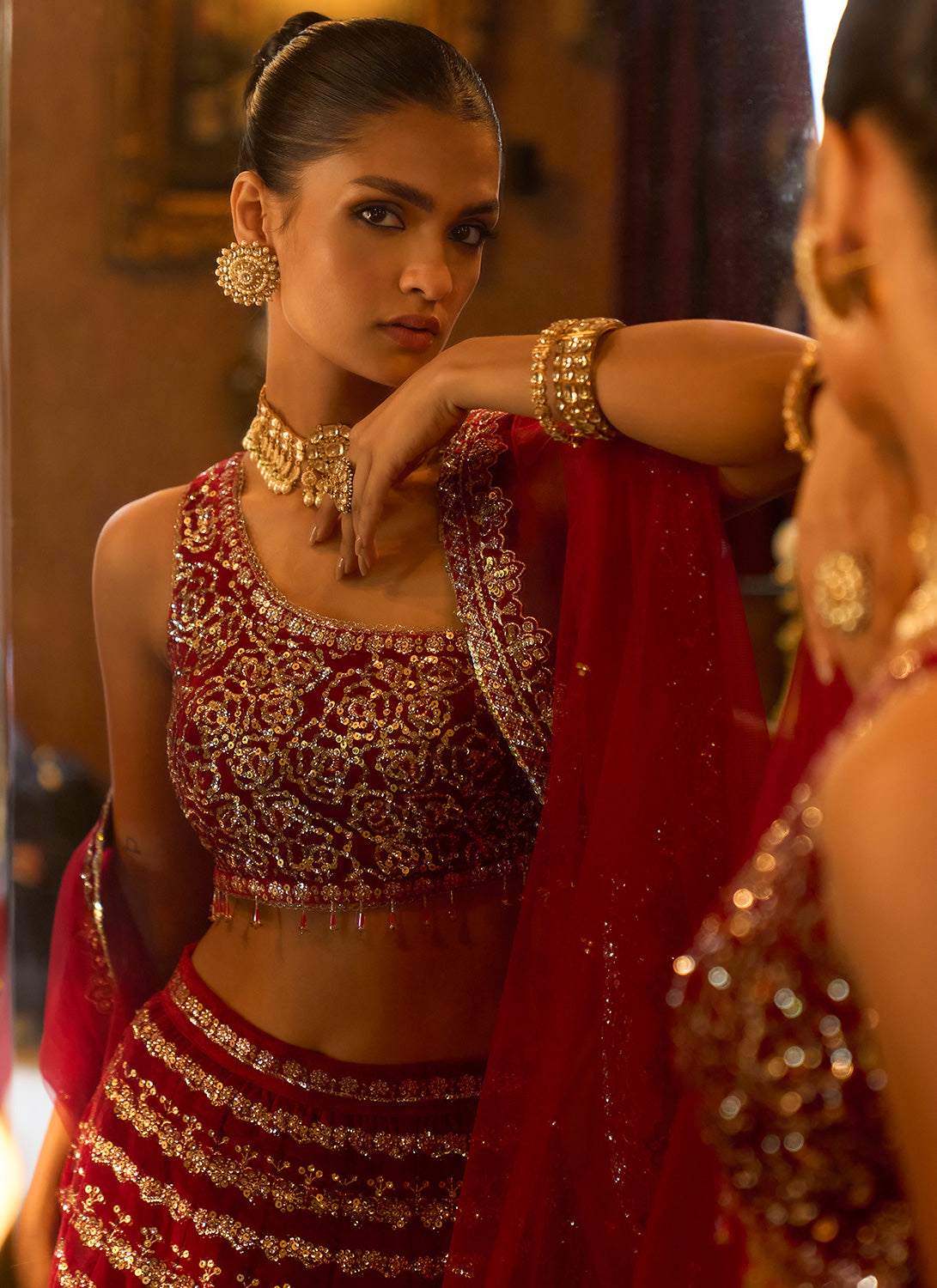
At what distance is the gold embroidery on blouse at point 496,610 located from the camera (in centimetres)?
96

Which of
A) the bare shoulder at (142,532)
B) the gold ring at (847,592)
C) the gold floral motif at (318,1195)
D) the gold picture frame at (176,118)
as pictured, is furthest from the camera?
the gold picture frame at (176,118)

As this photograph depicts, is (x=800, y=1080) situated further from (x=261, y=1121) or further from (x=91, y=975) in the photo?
(x=91, y=975)

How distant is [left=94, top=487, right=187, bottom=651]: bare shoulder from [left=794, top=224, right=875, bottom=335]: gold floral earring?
2.48ft

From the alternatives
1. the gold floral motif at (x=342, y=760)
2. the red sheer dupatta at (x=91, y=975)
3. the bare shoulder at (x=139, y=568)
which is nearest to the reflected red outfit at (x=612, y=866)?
the gold floral motif at (x=342, y=760)

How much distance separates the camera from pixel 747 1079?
19.3 inches

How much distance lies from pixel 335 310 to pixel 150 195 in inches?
22.3

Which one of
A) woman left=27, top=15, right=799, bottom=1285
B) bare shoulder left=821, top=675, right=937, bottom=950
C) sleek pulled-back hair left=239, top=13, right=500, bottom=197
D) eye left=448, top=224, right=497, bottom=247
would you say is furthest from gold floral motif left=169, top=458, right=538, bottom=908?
bare shoulder left=821, top=675, right=937, bottom=950

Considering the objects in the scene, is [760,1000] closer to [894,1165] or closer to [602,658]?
[894,1165]

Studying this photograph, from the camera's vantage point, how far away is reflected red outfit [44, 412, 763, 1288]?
81cm

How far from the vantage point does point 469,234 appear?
1040 millimetres

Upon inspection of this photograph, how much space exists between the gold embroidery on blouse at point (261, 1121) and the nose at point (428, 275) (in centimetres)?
67

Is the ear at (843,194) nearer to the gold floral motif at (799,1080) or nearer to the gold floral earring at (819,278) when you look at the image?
the gold floral earring at (819,278)

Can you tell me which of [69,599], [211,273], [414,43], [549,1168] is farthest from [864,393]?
[69,599]

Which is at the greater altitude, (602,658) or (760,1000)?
(602,658)
